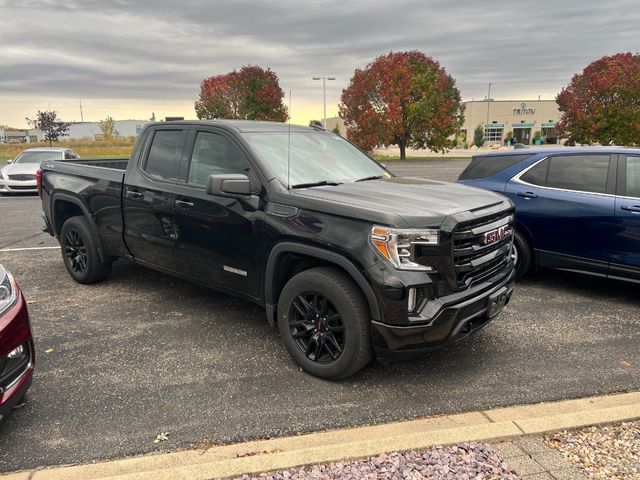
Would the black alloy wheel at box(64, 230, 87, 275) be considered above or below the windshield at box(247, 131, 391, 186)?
below

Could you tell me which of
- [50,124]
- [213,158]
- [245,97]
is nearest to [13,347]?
[213,158]

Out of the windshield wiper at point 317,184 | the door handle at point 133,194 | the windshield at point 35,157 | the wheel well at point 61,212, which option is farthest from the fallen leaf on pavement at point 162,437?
the windshield at point 35,157

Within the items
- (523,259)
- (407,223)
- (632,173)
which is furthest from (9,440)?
(632,173)

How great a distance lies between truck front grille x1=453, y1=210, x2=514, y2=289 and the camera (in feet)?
11.0

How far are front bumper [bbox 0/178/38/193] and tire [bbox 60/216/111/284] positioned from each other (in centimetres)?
1081

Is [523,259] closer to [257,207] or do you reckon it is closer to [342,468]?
[257,207]

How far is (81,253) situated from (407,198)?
13.6 ft

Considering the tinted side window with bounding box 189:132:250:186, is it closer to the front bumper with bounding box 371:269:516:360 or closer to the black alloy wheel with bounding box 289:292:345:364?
the black alloy wheel with bounding box 289:292:345:364

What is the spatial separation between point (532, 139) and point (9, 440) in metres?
90.6

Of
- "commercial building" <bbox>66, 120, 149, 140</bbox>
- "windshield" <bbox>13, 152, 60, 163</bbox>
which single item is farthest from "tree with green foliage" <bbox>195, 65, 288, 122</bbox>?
"commercial building" <bbox>66, 120, 149, 140</bbox>

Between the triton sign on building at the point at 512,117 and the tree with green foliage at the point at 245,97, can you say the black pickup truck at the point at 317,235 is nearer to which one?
the tree with green foliage at the point at 245,97

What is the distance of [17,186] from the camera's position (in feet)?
49.7

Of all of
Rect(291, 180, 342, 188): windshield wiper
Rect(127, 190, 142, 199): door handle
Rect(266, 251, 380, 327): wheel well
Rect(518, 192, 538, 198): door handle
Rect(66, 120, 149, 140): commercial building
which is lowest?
Rect(266, 251, 380, 327): wheel well

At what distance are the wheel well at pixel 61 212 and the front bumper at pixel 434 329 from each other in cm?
438
